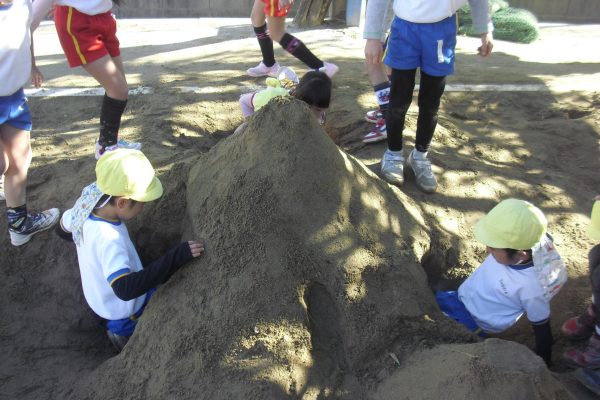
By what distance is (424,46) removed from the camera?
285cm

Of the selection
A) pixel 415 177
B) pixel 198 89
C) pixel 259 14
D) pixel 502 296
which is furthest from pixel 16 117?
pixel 259 14

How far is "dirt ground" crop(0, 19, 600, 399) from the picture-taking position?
2.75m

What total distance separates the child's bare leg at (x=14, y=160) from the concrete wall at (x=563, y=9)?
10.6 metres

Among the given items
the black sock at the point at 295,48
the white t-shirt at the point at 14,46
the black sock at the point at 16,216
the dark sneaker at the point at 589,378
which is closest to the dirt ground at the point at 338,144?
the dark sneaker at the point at 589,378

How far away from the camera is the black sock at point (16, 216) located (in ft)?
9.95

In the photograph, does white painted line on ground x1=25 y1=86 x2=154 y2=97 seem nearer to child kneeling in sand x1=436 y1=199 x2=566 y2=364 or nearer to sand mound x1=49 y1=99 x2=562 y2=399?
sand mound x1=49 y1=99 x2=562 y2=399

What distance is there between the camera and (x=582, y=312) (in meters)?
2.78

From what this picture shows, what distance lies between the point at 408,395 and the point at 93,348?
1710mm

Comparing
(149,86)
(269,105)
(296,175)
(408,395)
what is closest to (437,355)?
(408,395)

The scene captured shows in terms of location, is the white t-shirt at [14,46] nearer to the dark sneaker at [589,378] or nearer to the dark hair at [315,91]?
the dark hair at [315,91]

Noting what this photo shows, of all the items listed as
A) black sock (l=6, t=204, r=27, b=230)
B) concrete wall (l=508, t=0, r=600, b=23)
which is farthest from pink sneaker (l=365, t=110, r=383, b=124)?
concrete wall (l=508, t=0, r=600, b=23)

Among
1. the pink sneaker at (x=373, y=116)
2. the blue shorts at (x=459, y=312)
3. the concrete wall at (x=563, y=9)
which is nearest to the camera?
the blue shorts at (x=459, y=312)

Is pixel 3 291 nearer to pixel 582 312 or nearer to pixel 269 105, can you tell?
pixel 269 105

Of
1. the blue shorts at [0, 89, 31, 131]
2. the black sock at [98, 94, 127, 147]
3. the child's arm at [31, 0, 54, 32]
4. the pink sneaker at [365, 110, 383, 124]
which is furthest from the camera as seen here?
the pink sneaker at [365, 110, 383, 124]
